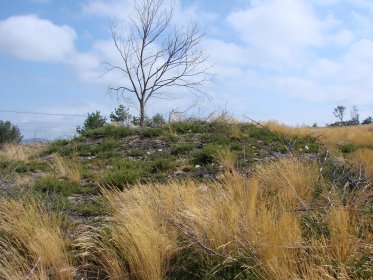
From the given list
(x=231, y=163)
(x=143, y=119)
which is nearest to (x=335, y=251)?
(x=231, y=163)

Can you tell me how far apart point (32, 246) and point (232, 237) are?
1839mm

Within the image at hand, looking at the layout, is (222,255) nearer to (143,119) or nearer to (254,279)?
(254,279)

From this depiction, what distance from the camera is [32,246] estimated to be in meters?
4.05

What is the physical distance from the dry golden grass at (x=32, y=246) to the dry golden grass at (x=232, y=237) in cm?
35

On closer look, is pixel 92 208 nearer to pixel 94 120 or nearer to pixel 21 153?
pixel 21 153

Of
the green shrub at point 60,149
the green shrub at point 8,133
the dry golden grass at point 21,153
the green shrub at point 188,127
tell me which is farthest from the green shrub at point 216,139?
the green shrub at point 8,133

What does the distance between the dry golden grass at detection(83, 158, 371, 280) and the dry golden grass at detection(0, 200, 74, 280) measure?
346 mm

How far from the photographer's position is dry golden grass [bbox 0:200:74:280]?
3799 millimetres

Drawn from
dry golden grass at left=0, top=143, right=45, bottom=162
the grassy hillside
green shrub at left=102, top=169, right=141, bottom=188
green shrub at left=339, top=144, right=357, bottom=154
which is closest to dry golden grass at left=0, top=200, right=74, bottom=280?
the grassy hillside

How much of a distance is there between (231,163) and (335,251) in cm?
498

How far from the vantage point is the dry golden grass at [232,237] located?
3506mm

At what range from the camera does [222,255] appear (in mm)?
3684

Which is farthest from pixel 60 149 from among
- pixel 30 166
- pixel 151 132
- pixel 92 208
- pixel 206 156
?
pixel 92 208

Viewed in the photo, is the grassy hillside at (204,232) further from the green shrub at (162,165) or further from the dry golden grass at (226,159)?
the green shrub at (162,165)
